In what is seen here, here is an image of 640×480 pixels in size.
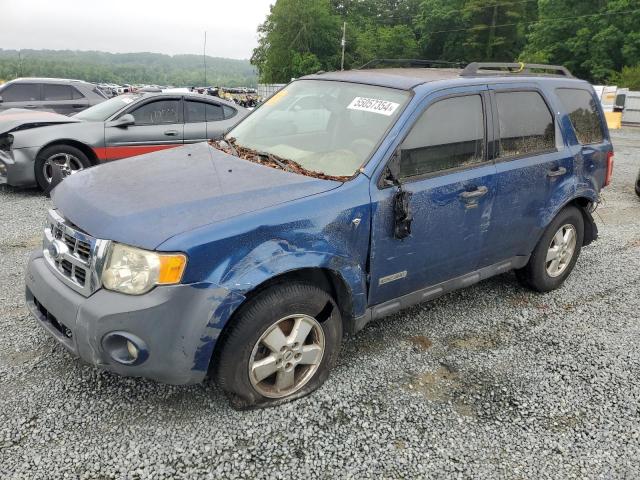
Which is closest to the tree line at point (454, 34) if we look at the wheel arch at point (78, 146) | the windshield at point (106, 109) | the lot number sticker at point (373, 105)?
the windshield at point (106, 109)

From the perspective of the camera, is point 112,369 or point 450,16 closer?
point 112,369

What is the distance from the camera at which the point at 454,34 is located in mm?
62812

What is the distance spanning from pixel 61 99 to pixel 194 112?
5310 millimetres

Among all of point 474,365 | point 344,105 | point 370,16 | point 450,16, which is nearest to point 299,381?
point 474,365

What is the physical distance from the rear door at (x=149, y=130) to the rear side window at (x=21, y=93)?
5383 mm

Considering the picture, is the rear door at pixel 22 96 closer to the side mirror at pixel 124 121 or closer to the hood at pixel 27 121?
the hood at pixel 27 121

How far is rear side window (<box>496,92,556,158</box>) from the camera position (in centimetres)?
376

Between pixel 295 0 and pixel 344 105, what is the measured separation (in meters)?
71.7

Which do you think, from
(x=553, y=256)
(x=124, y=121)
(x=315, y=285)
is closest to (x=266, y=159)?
(x=315, y=285)

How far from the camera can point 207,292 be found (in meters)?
2.46

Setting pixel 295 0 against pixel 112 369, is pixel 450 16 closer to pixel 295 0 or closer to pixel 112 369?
pixel 295 0

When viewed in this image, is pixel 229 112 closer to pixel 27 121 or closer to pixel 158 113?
pixel 158 113

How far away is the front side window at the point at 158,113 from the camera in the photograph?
786 centimetres

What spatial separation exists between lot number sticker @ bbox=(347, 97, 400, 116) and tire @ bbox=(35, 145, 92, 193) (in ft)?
16.1
